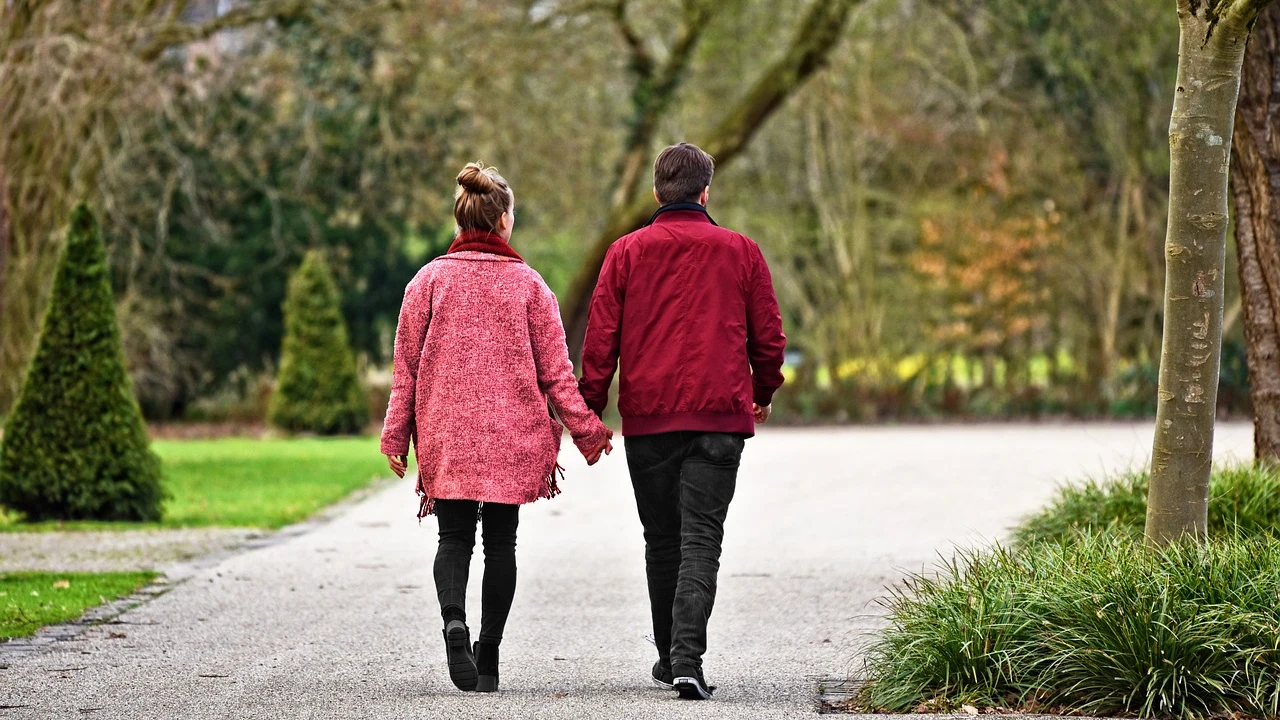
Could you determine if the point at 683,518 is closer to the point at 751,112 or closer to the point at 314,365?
the point at 751,112

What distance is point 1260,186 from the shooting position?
7.98m

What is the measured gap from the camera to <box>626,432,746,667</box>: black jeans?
Result: 17.1 ft

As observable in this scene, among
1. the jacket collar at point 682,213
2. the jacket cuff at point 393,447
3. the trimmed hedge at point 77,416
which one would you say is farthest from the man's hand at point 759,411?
the trimmed hedge at point 77,416

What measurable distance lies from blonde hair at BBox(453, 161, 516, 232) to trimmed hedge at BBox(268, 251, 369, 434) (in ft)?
56.9

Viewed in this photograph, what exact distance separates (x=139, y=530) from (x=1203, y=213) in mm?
7496

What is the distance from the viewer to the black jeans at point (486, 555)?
5391 millimetres

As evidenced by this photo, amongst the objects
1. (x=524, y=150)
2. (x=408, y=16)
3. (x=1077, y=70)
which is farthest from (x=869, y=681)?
(x=524, y=150)

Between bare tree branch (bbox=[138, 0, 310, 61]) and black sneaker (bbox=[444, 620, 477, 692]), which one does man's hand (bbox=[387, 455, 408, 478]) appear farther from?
bare tree branch (bbox=[138, 0, 310, 61])

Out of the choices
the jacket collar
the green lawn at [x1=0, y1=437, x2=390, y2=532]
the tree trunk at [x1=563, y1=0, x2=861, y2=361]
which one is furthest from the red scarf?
the tree trunk at [x1=563, y1=0, x2=861, y2=361]

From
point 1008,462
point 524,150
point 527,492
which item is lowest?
point 1008,462

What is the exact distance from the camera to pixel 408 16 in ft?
64.0

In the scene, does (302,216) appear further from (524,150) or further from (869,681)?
(869,681)

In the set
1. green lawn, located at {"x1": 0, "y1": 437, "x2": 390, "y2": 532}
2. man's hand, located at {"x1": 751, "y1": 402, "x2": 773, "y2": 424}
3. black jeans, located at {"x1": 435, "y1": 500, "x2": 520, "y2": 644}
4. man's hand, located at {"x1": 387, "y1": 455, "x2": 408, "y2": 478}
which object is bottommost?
green lawn, located at {"x1": 0, "y1": 437, "x2": 390, "y2": 532}

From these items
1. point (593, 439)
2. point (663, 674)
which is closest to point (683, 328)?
point (593, 439)
